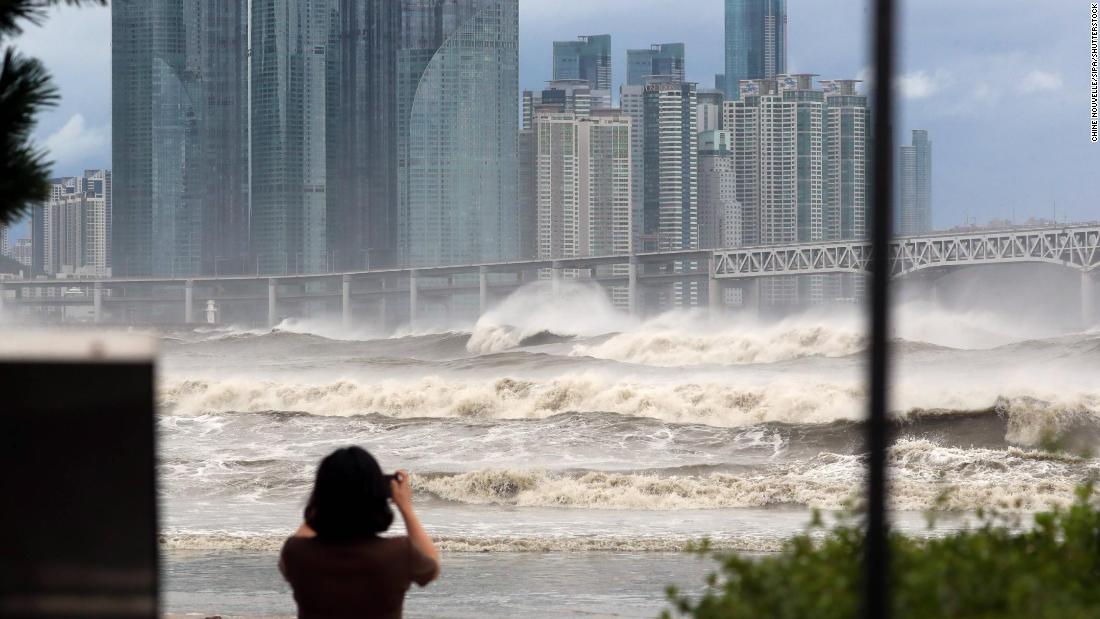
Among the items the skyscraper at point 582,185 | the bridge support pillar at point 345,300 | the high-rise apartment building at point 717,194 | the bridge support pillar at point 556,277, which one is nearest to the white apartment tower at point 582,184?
the skyscraper at point 582,185

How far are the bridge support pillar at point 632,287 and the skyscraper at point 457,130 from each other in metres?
3.77

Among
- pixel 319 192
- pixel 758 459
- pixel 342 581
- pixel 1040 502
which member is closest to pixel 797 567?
pixel 342 581

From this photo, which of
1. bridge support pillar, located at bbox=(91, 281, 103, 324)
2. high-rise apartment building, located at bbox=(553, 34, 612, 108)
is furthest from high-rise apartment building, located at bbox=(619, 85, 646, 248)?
bridge support pillar, located at bbox=(91, 281, 103, 324)

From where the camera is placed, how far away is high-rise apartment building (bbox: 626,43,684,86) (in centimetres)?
4407

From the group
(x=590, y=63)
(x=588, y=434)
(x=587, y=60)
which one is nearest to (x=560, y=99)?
(x=590, y=63)

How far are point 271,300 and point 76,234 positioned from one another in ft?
19.5

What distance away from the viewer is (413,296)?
38719 millimetres

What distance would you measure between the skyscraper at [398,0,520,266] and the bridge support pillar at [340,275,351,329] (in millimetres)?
1861

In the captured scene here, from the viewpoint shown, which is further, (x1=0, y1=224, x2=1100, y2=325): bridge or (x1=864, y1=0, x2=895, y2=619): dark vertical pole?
(x1=0, y1=224, x2=1100, y2=325): bridge

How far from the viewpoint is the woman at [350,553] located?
245cm

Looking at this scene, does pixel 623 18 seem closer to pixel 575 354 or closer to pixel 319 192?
pixel 319 192

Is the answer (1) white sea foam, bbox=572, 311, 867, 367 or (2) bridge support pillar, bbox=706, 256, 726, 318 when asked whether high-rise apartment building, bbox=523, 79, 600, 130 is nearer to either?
(2) bridge support pillar, bbox=706, 256, 726, 318

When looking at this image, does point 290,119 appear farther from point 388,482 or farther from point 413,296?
point 388,482

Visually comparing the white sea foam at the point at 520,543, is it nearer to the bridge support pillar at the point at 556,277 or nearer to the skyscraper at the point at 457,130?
the bridge support pillar at the point at 556,277
